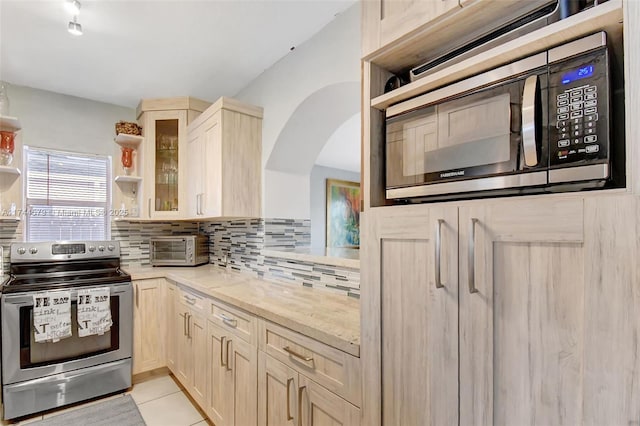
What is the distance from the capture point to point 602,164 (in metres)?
0.67

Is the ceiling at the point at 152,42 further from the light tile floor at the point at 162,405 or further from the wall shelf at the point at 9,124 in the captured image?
the light tile floor at the point at 162,405

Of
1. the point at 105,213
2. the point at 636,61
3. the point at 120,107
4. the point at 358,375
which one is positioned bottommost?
the point at 358,375

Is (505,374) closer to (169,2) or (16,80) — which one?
(169,2)

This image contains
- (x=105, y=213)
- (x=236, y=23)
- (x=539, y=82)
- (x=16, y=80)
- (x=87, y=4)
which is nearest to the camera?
(x=539, y=82)

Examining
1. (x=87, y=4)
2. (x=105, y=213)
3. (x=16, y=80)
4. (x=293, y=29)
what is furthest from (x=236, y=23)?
(x=105, y=213)

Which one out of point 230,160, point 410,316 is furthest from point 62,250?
point 410,316

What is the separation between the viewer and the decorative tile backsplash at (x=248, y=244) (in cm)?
203

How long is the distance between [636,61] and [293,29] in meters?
1.82

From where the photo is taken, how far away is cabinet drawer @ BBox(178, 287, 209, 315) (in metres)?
2.15

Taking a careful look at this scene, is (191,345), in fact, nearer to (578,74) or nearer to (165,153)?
(165,153)

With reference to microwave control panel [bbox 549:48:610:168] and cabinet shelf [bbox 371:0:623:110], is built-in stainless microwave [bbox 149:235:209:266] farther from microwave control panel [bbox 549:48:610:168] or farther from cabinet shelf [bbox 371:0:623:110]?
microwave control panel [bbox 549:48:610:168]

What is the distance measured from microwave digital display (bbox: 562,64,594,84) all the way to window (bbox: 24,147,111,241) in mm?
3605

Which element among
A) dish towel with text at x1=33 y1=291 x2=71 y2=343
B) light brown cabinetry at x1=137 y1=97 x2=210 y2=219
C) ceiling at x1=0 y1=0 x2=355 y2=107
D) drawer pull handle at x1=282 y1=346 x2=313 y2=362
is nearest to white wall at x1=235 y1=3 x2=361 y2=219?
ceiling at x1=0 y1=0 x2=355 y2=107

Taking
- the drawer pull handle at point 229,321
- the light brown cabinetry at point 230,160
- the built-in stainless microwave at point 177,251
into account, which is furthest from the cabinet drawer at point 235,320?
the built-in stainless microwave at point 177,251
